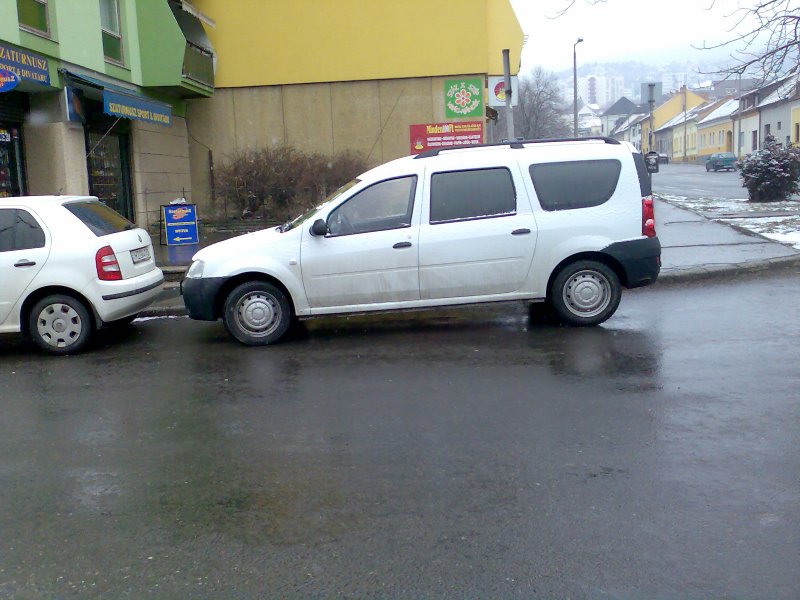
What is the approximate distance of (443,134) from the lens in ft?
75.2

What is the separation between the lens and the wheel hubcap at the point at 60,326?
28.7 ft

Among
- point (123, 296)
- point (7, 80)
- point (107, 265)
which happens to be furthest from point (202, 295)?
point (7, 80)

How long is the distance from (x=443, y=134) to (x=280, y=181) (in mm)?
4713

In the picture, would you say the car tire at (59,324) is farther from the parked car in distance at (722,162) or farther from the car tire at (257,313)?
the parked car in distance at (722,162)

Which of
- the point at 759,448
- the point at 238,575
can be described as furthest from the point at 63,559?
the point at 759,448

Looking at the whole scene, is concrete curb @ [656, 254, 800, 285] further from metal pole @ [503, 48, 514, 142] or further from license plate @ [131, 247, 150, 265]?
license plate @ [131, 247, 150, 265]

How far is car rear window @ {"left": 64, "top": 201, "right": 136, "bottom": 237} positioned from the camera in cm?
900

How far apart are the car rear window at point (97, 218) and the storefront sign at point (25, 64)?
19.6 ft

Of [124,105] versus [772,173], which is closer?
[124,105]

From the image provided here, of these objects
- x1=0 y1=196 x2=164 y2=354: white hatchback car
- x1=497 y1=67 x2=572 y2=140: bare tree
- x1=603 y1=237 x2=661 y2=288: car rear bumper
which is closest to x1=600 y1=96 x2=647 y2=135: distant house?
x1=497 y1=67 x2=572 y2=140: bare tree

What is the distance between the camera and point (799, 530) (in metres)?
4.00

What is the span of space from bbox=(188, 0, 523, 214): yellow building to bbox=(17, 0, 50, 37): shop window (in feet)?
23.1

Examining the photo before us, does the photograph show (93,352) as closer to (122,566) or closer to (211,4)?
(122,566)

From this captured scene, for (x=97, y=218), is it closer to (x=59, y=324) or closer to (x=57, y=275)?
(x=57, y=275)
